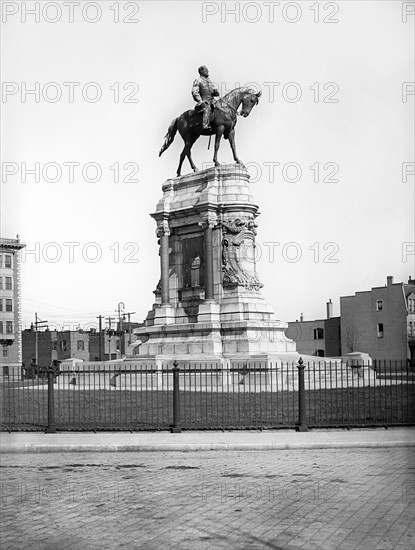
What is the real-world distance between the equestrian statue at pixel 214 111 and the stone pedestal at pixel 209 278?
176 cm

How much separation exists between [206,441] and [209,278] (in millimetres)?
17929

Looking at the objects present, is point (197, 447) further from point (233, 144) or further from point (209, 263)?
point (233, 144)

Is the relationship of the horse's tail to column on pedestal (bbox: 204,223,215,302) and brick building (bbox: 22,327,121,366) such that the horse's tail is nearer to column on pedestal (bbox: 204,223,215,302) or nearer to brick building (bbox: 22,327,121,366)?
column on pedestal (bbox: 204,223,215,302)

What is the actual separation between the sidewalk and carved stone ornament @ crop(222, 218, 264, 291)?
1686 cm

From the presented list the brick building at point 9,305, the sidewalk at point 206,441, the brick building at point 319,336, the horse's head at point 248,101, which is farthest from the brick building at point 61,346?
the sidewalk at point 206,441

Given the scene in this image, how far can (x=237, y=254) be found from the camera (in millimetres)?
32812

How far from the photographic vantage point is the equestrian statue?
3431cm

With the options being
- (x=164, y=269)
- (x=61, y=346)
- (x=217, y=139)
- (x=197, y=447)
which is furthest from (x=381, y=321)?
(x=197, y=447)

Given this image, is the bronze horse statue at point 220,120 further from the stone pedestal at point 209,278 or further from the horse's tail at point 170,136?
the stone pedestal at point 209,278

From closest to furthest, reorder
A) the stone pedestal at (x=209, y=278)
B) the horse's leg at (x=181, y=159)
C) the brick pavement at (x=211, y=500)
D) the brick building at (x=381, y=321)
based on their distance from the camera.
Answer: the brick pavement at (x=211, y=500), the stone pedestal at (x=209, y=278), the horse's leg at (x=181, y=159), the brick building at (x=381, y=321)

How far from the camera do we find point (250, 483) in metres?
10.8

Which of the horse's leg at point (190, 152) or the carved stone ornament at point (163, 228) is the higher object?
the horse's leg at point (190, 152)

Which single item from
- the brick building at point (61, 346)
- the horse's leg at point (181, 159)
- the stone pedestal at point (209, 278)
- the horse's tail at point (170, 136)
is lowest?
the brick building at point (61, 346)

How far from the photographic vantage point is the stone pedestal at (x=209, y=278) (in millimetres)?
31484
